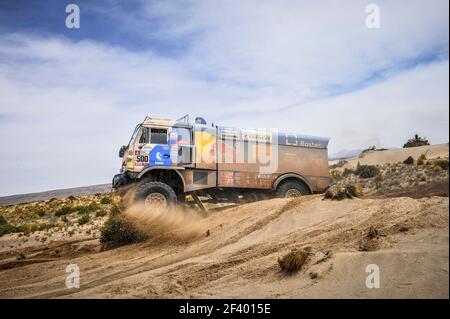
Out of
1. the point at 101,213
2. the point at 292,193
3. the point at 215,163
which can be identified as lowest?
the point at 101,213

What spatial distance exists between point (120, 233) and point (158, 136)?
13.0 feet

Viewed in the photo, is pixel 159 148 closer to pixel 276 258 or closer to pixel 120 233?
pixel 120 233

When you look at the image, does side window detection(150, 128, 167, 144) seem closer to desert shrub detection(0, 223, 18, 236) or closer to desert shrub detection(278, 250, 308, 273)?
desert shrub detection(278, 250, 308, 273)

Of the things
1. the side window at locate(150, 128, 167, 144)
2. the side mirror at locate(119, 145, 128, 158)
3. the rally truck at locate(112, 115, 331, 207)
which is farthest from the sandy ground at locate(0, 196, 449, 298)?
the side mirror at locate(119, 145, 128, 158)

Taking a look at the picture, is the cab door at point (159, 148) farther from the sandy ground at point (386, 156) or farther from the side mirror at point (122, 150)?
the sandy ground at point (386, 156)

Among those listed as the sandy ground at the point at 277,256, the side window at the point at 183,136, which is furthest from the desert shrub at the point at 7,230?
the side window at the point at 183,136

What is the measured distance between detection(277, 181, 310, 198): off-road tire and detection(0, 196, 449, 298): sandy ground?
14.3 ft

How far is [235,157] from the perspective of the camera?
14859mm

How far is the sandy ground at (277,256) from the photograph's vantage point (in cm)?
518

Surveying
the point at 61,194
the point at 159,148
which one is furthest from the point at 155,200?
the point at 61,194

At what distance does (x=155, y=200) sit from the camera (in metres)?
12.8

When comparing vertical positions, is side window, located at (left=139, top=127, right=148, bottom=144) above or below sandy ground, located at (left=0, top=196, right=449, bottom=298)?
above

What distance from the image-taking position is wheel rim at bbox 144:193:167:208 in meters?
12.7
